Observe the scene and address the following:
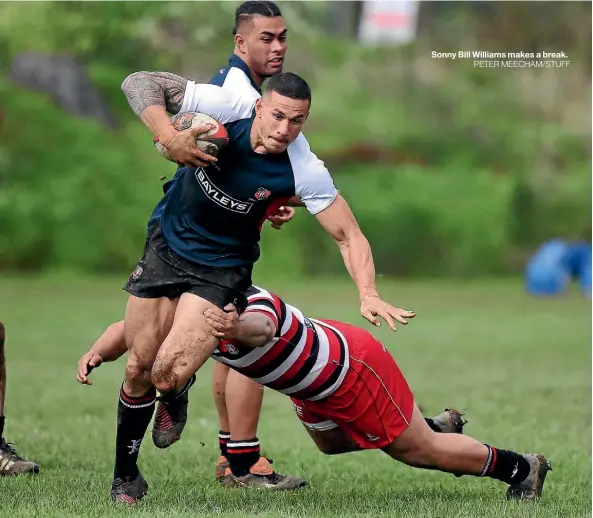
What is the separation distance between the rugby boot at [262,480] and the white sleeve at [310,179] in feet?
5.30

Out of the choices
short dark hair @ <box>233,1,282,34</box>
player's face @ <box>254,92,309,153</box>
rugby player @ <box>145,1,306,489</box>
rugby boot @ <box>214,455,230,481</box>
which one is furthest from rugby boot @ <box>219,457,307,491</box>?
short dark hair @ <box>233,1,282,34</box>

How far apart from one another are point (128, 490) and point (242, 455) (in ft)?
2.74

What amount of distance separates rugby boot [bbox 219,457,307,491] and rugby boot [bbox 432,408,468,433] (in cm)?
87

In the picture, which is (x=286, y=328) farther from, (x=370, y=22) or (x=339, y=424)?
(x=370, y=22)

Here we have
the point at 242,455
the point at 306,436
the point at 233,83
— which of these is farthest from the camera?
the point at 306,436

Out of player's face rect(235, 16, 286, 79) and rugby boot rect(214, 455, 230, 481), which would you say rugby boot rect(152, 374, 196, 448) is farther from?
player's face rect(235, 16, 286, 79)

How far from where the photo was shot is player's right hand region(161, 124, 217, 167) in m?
5.09

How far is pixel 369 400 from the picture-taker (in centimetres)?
560

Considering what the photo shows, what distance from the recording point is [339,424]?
18.9 feet

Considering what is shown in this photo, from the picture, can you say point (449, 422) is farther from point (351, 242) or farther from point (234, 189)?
point (234, 189)

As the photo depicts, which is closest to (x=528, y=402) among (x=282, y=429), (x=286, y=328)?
(x=282, y=429)

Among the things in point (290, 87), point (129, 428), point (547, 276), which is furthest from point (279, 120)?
point (547, 276)

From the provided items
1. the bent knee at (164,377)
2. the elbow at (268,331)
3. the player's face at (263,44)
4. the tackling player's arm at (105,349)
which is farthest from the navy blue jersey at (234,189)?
the player's face at (263,44)

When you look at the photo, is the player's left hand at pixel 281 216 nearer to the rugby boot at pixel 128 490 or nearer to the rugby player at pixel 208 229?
the rugby player at pixel 208 229
